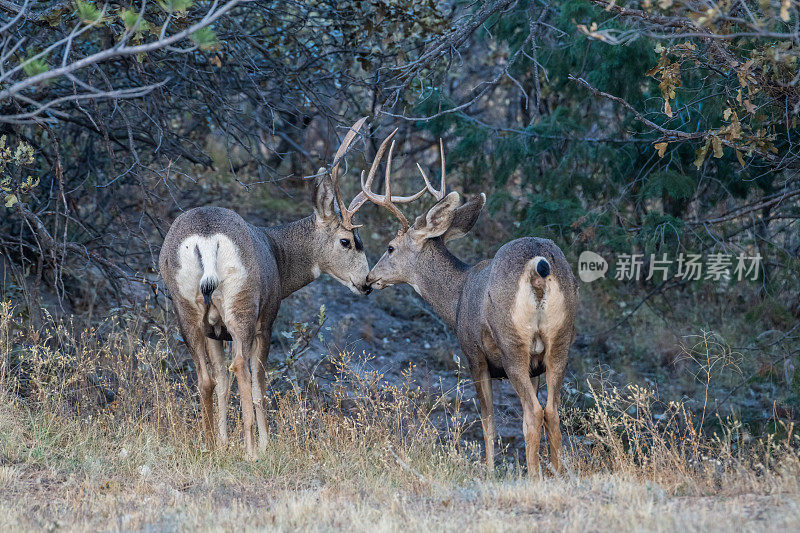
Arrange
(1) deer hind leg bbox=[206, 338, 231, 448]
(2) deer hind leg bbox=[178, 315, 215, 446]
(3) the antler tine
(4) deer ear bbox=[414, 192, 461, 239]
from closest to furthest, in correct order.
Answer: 1. (2) deer hind leg bbox=[178, 315, 215, 446]
2. (1) deer hind leg bbox=[206, 338, 231, 448]
3. (3) the antler tine
4. (4) deer ear bbox=[414, 192, 461, 239]

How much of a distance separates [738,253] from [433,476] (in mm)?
4545

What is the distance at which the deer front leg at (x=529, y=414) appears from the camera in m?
6.25

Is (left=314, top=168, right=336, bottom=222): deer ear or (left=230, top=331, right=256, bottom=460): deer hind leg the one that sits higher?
(left=314, top=168, right=336, bottom=222): deer ear

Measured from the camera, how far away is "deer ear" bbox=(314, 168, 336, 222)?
818 centimetres

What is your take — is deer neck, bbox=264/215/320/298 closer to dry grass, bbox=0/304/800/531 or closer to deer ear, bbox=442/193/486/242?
dry grass, bbox=0/304/800/531

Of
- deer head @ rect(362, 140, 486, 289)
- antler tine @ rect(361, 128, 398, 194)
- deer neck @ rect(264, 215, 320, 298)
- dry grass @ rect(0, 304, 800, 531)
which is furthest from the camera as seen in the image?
deer neck @ rect(264, 215, 320, 298)

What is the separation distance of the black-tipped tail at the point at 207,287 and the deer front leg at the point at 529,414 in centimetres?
217

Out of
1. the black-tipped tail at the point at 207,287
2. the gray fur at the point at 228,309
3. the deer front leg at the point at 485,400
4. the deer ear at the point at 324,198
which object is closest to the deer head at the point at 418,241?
the deer ear at the point at 324,198

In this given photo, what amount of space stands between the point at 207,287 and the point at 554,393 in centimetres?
257

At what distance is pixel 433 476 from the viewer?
6.14m

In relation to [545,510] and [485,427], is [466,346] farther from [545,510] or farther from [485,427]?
[545,510]

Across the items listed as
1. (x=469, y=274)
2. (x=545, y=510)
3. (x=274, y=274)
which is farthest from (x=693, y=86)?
(x=545, y=510)

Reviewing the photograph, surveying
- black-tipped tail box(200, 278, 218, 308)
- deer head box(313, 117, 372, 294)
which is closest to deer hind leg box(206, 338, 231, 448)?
black-tipped tail box(200, 278, 218, 308)

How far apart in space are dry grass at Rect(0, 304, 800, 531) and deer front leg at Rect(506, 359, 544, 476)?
0.24 meters
